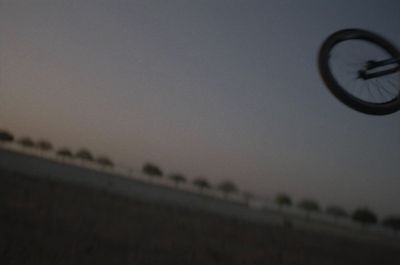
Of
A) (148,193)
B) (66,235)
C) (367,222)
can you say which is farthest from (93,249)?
(367,222)

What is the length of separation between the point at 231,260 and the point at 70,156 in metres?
57.9

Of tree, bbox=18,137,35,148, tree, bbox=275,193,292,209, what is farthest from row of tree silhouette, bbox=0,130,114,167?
tree, bbox=275,193,292,209

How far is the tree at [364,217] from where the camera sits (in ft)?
169

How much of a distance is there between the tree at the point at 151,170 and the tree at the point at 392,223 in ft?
114

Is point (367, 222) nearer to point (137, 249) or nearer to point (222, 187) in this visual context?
point (222, 187)

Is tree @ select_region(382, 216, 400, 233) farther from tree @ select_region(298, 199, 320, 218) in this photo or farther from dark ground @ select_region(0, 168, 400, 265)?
dark ground @ select_region(0, 168, 400, 265)

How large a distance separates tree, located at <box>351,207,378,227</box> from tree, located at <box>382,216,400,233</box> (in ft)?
5.22

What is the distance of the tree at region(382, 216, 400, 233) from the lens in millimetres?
48447

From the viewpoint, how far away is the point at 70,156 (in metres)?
61.2

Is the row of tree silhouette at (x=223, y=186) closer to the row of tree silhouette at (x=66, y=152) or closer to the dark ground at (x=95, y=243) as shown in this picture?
the row of tree silhouette at (x=66, y=152)

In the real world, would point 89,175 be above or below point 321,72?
below

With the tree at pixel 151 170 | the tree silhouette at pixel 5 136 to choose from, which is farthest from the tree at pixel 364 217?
the tree silhouette at pixel 5 136

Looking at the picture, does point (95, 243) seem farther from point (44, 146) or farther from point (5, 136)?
point (44, 146)

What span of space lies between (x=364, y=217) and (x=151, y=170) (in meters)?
33.5
